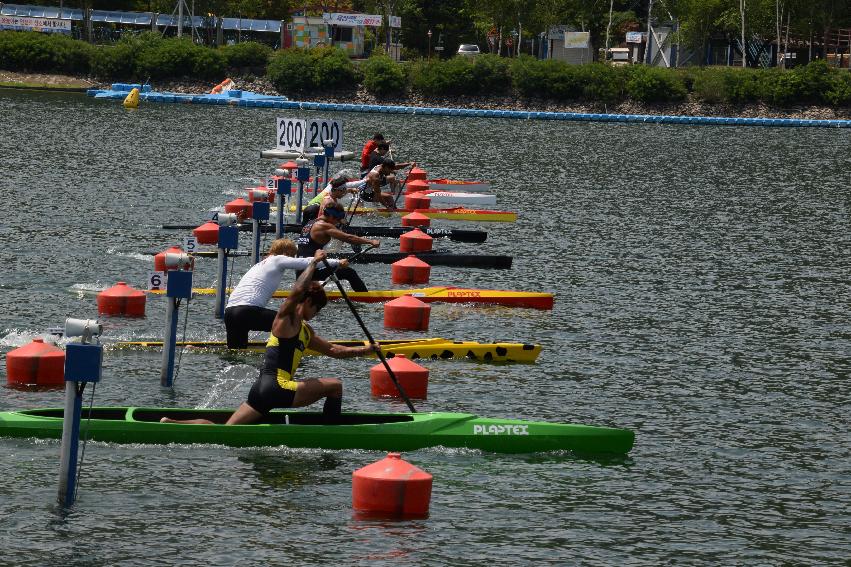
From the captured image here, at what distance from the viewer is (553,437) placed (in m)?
16.9

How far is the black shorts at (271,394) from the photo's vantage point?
15.9 metres

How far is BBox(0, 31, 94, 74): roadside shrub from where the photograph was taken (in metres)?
113

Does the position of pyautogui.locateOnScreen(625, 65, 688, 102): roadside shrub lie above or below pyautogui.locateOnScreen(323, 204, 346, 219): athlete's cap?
above

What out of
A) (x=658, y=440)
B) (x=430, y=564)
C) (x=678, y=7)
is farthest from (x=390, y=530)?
(x=678, y=7)

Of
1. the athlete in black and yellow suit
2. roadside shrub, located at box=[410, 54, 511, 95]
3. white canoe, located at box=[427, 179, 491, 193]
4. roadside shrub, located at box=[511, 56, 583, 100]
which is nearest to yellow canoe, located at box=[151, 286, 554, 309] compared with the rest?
the athlete in black and yellow suit

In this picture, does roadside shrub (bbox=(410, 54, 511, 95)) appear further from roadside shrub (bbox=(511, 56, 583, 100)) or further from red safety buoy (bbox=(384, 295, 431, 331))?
red safety buoy (bbox=(384, 295, 431, 331))

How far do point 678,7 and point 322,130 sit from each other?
89.5 m

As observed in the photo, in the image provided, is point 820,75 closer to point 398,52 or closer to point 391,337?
point 398,52

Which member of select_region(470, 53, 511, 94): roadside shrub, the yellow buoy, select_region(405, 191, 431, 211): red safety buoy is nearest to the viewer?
select_region(405, 191, 431, 211): red safety buoy

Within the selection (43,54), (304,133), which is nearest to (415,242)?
(304,133)

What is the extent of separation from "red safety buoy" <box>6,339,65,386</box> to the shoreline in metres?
88.6

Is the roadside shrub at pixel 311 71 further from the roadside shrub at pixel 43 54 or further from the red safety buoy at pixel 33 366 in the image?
the red safety buoy at pixel 33 366

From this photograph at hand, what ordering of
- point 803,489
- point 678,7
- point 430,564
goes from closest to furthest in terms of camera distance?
point 430,564 < point 803,489 < point 678,7

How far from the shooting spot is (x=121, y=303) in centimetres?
2412
